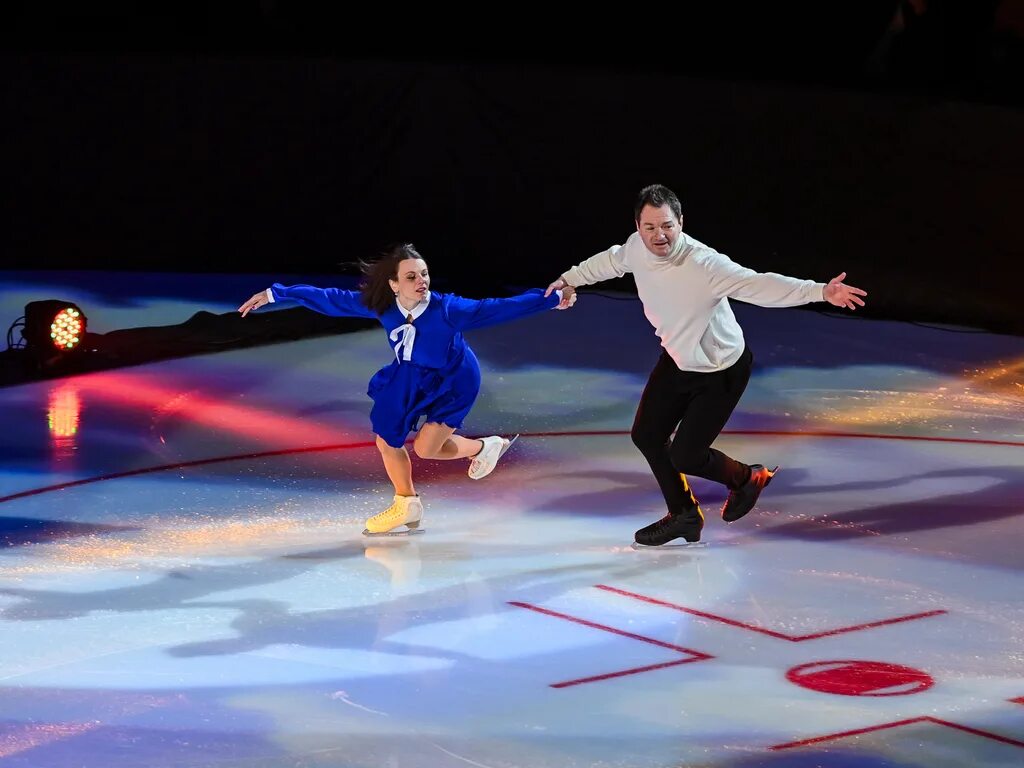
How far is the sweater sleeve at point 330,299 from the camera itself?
6867 millimetres

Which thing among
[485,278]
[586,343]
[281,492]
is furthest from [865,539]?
[485,278]

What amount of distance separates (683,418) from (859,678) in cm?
170

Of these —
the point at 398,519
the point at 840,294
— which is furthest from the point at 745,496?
the point at 398,519

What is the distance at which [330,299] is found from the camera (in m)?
6.90

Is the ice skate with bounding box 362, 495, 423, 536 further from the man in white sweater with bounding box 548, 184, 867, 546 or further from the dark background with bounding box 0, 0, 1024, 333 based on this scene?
the dark background with bounding box 0, 0, 1024, 333

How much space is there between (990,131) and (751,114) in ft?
5.30

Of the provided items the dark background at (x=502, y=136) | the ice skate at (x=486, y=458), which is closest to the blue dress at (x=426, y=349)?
the ice skate at (x=486, y=458)

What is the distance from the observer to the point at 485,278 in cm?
1275

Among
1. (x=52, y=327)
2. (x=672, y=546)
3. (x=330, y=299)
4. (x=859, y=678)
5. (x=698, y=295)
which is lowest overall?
(x=859, y=678)

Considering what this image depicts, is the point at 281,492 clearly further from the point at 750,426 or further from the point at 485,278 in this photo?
the point at 485,278

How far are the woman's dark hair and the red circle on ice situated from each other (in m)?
2.35

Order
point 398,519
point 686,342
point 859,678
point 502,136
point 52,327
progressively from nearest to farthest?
point 859,678, point 686,342, point 398,519, point 52,327, point 502,136

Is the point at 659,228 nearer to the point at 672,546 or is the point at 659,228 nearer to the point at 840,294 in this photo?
the point at 840,294

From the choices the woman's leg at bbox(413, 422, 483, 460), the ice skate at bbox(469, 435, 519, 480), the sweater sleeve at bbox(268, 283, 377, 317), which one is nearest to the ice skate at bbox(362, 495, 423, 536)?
the woman's leg at bbox(413, 422, 483, 460)
